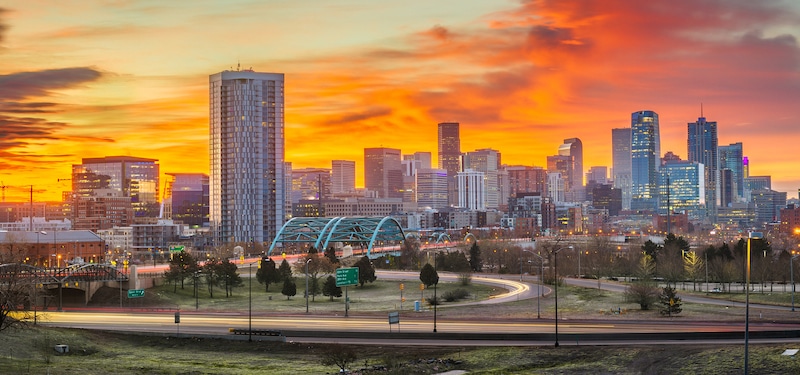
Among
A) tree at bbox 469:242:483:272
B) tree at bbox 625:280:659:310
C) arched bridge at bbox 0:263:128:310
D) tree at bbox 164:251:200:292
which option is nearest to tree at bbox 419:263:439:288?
tree at bbox 625:280:659:310

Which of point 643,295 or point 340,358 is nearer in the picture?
point 340,358

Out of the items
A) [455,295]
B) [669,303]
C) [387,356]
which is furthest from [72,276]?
[669,303]

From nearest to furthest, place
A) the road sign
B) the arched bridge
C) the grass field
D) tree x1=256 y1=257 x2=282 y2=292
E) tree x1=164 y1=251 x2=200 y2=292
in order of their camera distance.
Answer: the grass field, the road sign, the arched bridge, tree x1=164 y1=251 x2=200 y2=292, tree x1=256 y1=257 x2=282 y2=292

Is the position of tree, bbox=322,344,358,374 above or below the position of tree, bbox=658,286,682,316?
below

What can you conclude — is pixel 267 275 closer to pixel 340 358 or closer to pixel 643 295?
pixel 643 295

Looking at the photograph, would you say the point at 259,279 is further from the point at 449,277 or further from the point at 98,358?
the point at 98,358

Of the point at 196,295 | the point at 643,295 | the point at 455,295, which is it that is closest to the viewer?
the point at 643,295

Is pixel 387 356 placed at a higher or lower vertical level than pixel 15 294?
lower

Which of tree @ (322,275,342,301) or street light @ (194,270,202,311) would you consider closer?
street light @ (194,270,202,311)

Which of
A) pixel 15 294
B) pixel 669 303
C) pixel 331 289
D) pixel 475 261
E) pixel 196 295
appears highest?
pixel 15 294

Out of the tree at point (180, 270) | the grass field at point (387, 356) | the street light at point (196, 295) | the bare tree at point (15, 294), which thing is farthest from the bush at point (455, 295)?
the bare tree at point (15, 294)

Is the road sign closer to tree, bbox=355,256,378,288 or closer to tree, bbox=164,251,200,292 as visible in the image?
tree, bbox=164,251,200,292

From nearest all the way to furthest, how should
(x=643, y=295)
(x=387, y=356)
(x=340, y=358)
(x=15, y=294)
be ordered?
(x=340, y=358)
(x=387, y=356)
(x=15, y=294)
(x=643, y=295)

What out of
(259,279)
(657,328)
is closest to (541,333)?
(657,328)
